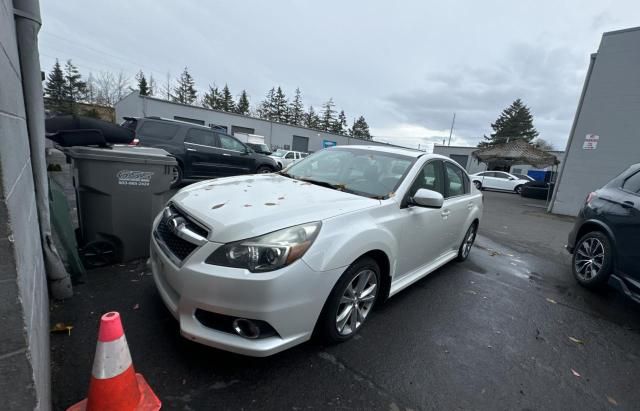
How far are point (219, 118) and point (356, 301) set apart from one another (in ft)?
101

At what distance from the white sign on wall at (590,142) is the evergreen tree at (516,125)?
47.3m

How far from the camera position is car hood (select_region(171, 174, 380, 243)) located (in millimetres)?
1929

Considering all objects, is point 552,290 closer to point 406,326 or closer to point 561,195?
point 406,326

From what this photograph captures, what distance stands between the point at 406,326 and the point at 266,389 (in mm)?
1455

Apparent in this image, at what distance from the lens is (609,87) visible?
10234 millimetres

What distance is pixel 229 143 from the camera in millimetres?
9352

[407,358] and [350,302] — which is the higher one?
[350,302]

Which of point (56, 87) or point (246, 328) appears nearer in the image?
point (246, 328)

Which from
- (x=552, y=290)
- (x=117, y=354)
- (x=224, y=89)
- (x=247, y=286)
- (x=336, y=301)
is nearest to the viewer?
(x=117, y=354)

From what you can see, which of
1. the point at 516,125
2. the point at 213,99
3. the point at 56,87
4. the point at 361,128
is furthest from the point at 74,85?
the point at 516,125

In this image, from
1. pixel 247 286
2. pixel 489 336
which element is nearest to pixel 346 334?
pixel 247 286

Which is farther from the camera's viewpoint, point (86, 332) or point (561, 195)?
point (561, 195)

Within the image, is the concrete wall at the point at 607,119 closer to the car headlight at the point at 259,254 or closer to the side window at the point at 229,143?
the side window at the point at 229,143

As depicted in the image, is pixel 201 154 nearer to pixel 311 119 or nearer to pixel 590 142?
pixel 590 142
